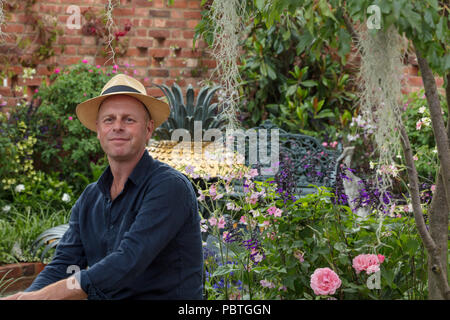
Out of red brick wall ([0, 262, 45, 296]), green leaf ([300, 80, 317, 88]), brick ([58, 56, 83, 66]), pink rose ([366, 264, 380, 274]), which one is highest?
brick ([58, 56, 83, 66])

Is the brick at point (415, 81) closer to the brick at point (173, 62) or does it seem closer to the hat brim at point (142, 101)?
the brick at point (173, 62)

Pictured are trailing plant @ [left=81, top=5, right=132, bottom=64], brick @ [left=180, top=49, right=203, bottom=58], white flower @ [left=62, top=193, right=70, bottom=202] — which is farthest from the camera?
brick @ [left=180, top=49, right=203, bottom=58]

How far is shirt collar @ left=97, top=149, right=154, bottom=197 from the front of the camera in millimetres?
1800

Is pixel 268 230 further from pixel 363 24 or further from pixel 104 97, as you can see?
pixel 363 24

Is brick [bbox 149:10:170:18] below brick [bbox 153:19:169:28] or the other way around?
the other way around

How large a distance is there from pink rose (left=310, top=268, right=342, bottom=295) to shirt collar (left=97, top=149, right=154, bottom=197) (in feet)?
2.17

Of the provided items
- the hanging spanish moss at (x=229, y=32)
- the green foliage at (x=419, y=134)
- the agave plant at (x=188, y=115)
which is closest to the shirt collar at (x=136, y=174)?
the hanging spanish moss at (x=229, y=32)

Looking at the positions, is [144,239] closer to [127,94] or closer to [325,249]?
[127,94]

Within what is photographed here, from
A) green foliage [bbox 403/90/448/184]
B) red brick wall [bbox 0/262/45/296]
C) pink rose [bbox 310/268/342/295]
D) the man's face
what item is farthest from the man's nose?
green foliage [bbox 403/90/448/184]

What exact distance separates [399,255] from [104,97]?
121cm

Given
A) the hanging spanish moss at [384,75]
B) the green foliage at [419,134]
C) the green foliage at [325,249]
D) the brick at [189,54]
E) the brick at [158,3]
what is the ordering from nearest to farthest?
1. the hanging spanish moss at [384,75]
2. the green foliage at [325,249]
3. the green foliage at [419,134]
4. the brick at [158,3]
5. the brick at [189,54]

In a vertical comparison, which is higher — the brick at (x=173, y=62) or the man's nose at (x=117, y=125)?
the brick at (x=173, y=62)

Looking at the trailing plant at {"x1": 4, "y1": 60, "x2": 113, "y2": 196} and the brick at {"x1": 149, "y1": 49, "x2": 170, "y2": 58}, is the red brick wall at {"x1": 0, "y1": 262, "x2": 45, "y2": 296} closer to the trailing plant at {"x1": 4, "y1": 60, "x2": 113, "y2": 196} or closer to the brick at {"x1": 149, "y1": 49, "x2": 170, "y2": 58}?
the trailing plant at {"x1": 4, "y1": 60, "x2": 113, "y2": 196}

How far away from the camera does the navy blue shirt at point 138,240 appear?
159 centimetres
